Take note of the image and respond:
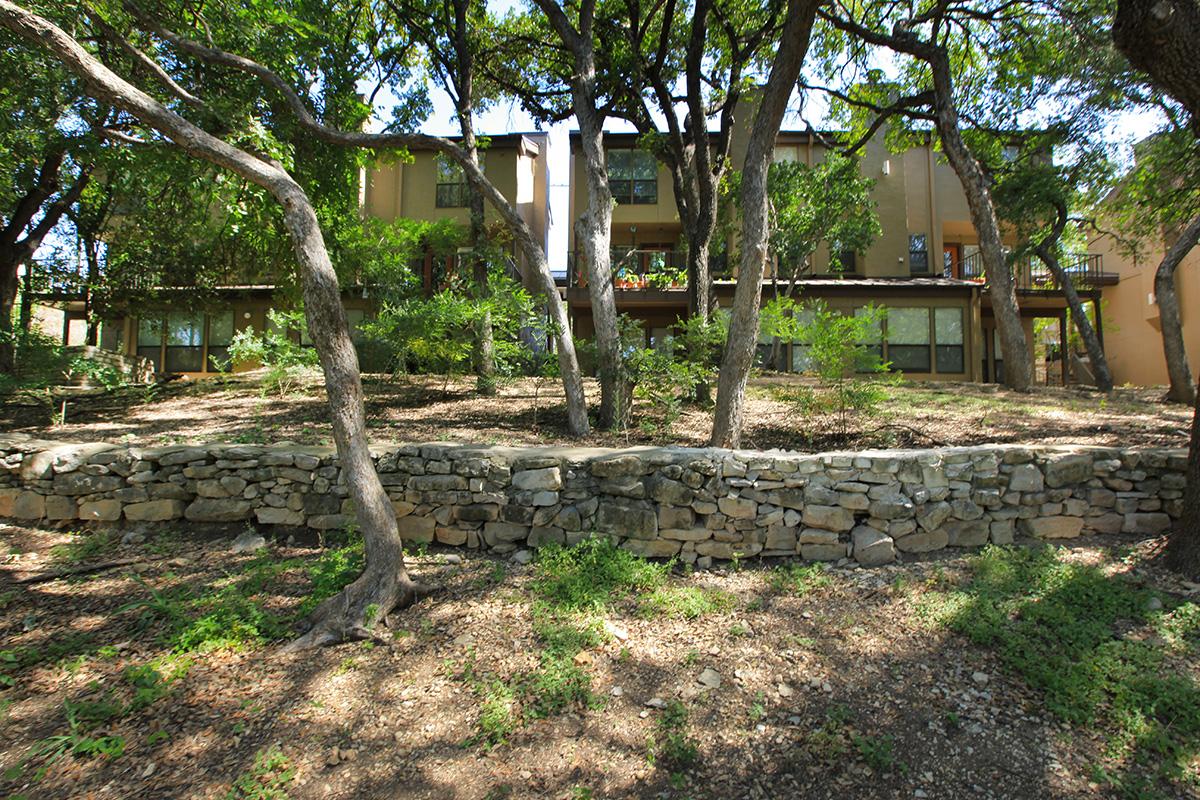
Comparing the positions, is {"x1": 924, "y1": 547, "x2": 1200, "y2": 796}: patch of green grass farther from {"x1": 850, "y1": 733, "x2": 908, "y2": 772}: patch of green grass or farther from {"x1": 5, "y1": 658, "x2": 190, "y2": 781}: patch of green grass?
{"x1": 5, "y1": 658, "x2": 190, "y2": 781}: patch of green grass

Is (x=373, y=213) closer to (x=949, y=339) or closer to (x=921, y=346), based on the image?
(x=921, y=346)

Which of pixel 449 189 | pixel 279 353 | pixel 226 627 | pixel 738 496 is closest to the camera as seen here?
pixel 226 627

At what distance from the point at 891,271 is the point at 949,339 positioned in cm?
246

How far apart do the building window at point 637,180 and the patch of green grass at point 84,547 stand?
49.8 feet

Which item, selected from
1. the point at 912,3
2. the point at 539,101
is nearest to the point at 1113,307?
the point at 912,3

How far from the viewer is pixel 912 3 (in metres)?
10.5

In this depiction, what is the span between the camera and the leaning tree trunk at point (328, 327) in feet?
14.3

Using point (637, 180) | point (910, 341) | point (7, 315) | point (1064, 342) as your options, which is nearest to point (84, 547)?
point (7, 315)

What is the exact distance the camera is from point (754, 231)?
6336 mm

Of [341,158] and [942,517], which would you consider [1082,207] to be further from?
[341,158]

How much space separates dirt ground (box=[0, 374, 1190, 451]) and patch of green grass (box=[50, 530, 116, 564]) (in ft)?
4.02

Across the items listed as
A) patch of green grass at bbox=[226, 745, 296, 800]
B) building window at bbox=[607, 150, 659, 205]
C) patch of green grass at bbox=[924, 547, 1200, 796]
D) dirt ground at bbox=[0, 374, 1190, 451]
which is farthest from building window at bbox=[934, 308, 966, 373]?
patch of green grass at bbox=[226, 745, 296, 800]

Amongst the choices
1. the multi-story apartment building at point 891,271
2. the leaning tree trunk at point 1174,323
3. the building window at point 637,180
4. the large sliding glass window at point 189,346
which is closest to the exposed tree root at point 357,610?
the multi-story apartment building at point 891,271

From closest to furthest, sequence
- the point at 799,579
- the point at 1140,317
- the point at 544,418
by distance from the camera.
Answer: the point at 799,579 < the point at 544,418 < the point at 1140,317
